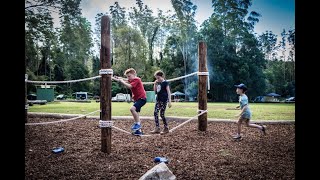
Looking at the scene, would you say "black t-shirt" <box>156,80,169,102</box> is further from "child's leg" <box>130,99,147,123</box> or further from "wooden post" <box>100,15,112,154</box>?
"wooden post" <box>100,15,112,154</box>

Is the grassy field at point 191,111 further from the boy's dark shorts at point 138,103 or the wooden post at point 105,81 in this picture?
the wooden post at point 105,81

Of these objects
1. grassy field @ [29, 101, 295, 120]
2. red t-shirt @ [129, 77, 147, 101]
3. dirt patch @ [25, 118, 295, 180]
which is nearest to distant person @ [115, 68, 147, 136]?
red t-shirt @ [129, 77, 147, 101]

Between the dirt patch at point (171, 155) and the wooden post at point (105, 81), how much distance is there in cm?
18

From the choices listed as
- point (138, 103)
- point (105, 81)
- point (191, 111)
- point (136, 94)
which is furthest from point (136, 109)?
point (191, 111)

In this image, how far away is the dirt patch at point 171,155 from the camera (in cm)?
205

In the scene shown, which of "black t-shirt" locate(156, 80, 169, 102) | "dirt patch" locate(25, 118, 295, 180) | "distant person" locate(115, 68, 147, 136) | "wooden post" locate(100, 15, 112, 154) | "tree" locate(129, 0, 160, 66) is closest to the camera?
"dirt patch" locate(25, 118, 295, 180)

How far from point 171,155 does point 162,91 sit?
109cm

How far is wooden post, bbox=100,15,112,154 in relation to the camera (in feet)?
8.41

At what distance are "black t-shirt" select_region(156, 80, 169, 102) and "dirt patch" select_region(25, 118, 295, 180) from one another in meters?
0.58

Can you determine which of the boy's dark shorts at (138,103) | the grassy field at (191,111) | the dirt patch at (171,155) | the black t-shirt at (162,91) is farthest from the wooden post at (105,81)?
the grassy field at (191,111)

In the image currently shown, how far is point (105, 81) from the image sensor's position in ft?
8.52

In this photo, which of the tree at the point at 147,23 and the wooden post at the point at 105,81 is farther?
the tree at the point at 147,23
